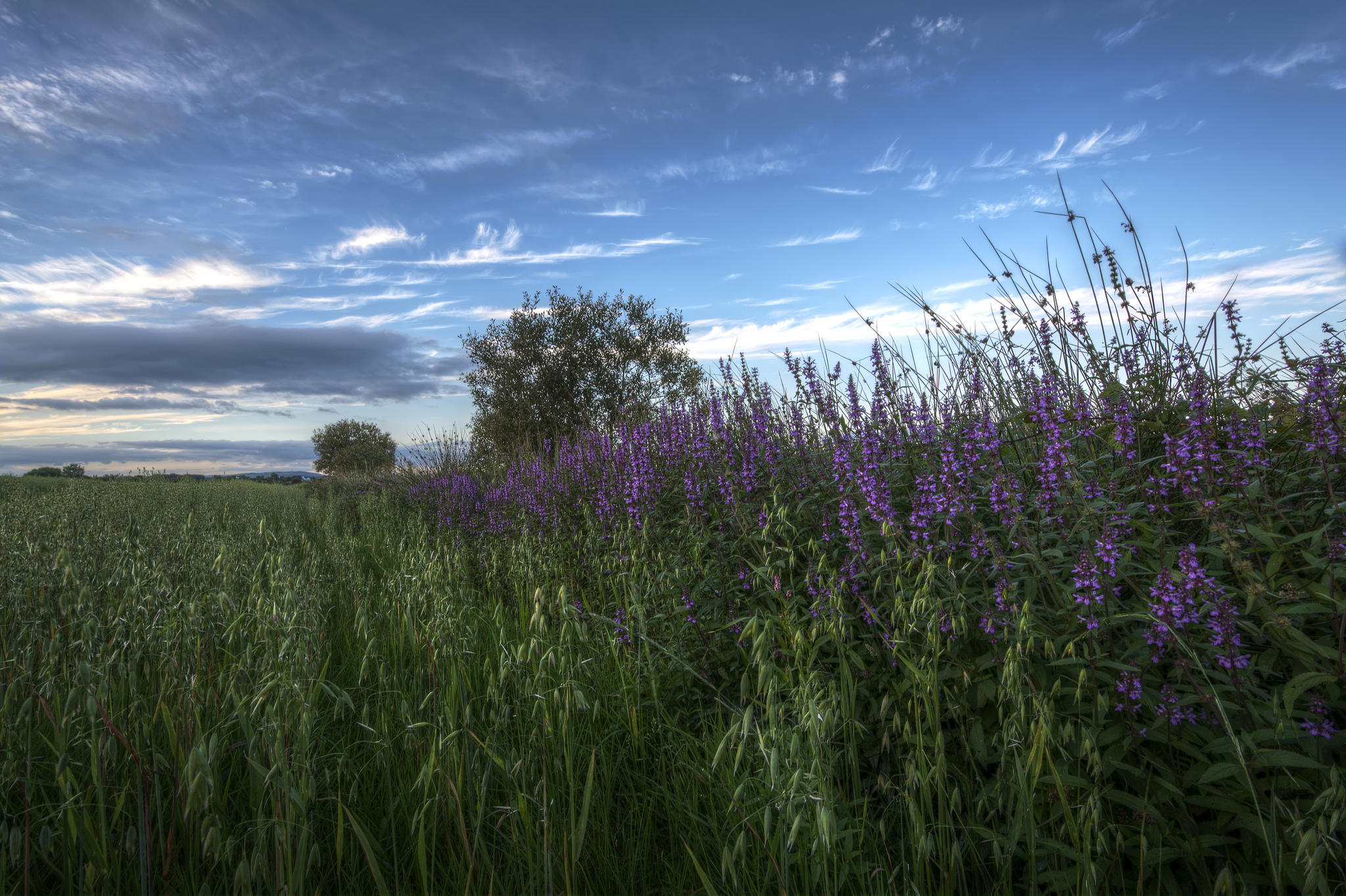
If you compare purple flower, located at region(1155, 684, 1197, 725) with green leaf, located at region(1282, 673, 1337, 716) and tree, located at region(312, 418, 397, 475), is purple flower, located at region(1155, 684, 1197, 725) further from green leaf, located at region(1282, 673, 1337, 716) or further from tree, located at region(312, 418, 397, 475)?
tree, located at region(312, 418, 397, 475)

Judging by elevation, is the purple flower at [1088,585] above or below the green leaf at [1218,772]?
above

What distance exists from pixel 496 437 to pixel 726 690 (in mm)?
20507

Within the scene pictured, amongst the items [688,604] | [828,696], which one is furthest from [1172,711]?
[688,604]

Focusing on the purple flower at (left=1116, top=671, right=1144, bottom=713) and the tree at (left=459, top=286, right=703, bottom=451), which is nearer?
the purple flower at (left=1116, top=671, right=1144, bottom=713)

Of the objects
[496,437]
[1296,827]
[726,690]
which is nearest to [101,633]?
[726,690]

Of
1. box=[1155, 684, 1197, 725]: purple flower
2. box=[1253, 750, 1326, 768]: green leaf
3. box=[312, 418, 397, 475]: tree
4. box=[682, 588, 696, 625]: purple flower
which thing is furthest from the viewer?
box=[312, 418, 397, 475]: tree

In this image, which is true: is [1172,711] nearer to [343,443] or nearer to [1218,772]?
[1218,772]

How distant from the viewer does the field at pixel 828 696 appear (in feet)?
6.34

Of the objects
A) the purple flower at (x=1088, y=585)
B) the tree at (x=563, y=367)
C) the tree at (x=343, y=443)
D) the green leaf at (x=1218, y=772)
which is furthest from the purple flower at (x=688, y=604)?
the tree at (x=343, y=443)

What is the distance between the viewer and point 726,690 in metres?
3.23

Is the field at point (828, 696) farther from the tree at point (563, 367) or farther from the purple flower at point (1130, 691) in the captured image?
the tree at point (563, 367)

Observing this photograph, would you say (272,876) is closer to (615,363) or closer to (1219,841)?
(1219,841)

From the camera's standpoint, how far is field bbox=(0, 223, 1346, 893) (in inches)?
76.1

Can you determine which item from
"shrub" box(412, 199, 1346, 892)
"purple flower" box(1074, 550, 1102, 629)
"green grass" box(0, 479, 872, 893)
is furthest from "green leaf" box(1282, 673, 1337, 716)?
"green grass" box(0, 479, 872, 893)
